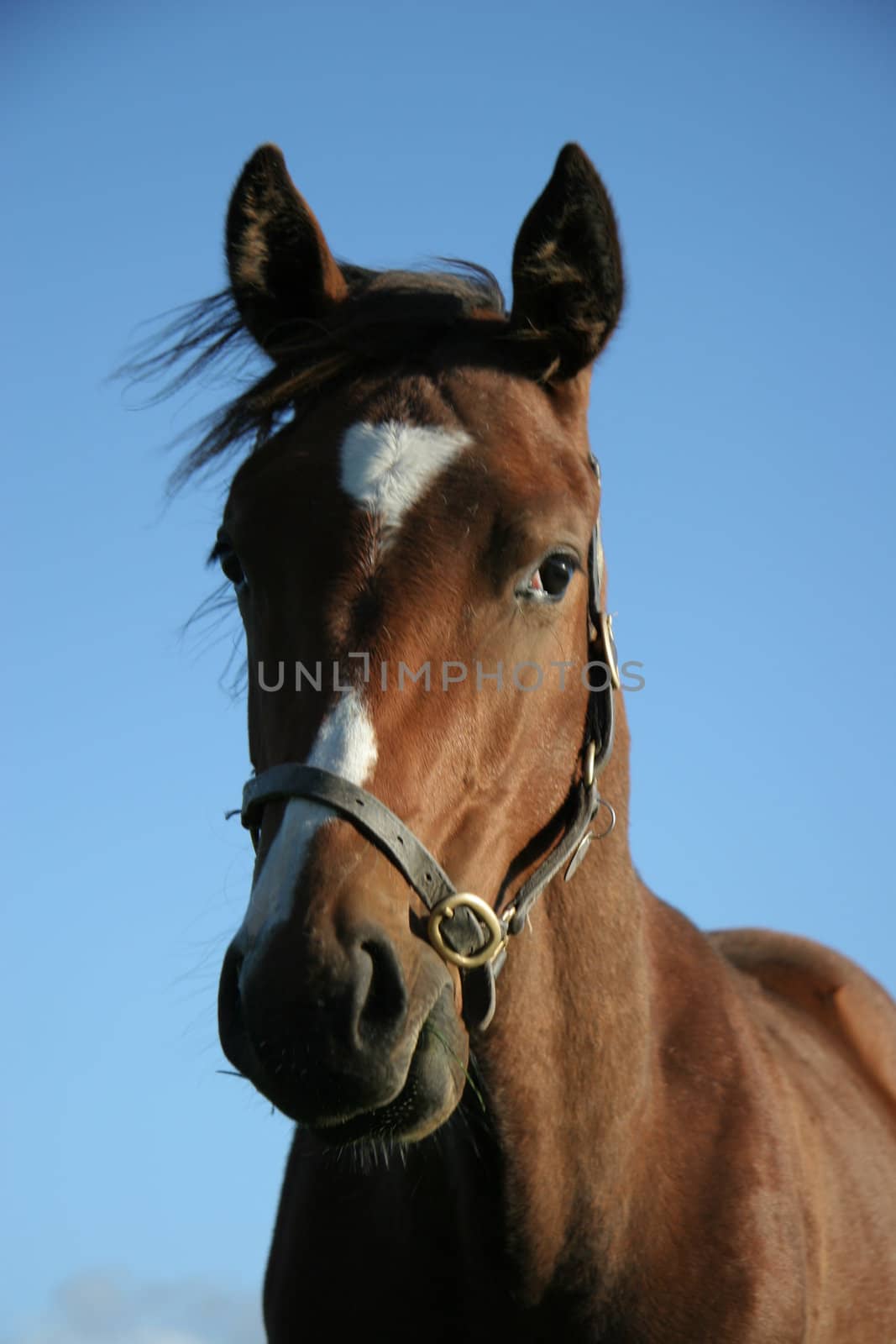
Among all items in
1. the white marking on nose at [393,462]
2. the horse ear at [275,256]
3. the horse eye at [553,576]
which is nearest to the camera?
the white marking on nose at [393,462]

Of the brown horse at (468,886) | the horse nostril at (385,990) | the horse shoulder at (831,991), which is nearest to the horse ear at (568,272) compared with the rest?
the brown horse at (468,886)

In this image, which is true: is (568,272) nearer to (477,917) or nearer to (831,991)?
(477,917)

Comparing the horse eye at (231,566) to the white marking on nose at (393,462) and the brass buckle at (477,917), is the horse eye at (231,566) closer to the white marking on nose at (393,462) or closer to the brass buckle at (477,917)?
the white marking on nose at (393,462)

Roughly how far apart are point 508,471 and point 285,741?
898 mm

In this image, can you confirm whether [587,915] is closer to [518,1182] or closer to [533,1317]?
[518,1182]

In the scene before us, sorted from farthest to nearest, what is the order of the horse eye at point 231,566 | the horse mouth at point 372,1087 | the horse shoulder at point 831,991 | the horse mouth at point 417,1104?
the horse shoulder at point 831,991, the horse eye at point 231,566, the horse mouth at point 417,1104, the horse mouth at point 372,1087

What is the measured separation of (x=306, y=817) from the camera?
285 cm

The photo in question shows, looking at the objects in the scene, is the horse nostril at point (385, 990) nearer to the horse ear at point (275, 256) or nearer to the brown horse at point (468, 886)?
the brown horse at point (468, 886)

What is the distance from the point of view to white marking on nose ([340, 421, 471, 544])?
327 centimetres

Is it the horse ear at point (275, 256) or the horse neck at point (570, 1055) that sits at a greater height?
the horse ear at point (275, 256)

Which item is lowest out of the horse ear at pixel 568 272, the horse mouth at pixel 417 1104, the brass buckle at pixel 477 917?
the horse mouth at pixel 417 1104

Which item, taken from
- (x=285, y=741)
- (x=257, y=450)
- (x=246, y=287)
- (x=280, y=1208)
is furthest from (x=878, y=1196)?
(x=246, y=287)

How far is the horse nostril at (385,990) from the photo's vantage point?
274cm

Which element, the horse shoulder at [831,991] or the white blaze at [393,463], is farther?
the horse shoulder at [831,991]
